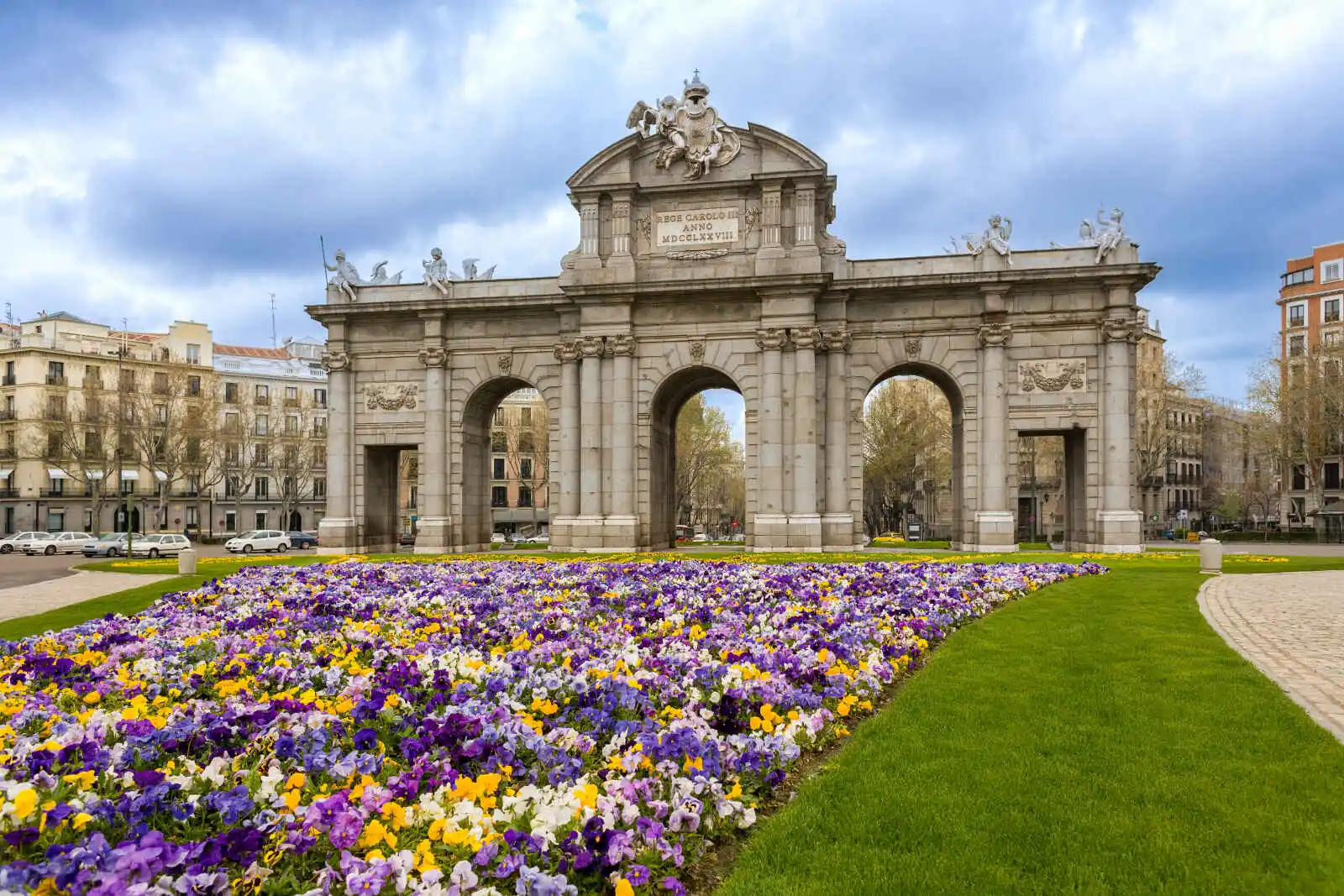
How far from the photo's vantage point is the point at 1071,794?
7.36m

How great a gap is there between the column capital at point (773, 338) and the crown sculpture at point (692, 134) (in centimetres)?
710

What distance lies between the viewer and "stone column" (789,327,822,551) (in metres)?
36.9

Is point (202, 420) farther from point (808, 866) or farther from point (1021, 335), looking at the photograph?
point (808, 866)

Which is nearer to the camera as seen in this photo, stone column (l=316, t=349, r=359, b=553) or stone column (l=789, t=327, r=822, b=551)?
stone column (l=789, t=327, r=822, b=551)

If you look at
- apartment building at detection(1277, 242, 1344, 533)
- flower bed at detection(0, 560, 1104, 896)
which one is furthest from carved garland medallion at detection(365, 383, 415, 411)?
apartment building at detection(1277, 242, 1344, 533)

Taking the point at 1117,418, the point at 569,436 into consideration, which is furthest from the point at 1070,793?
the point at 569,436

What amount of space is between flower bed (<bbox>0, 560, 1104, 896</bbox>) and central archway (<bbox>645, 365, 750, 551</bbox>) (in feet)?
77.3

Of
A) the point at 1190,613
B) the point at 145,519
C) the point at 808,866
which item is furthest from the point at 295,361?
the point at 808,866

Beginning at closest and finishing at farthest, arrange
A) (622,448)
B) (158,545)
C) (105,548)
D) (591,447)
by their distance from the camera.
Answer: (622,448) < (591,447) < (158,545) < (105,548)

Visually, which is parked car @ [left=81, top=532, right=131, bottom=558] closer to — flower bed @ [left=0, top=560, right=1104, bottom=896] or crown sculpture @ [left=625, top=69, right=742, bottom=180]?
crown sculpture @ [left=625, top=69, right=742, bottom=180]

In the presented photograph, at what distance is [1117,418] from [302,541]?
168 ft

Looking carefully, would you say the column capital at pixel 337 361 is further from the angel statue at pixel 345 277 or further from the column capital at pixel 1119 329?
the column capital at pixel 1119 329

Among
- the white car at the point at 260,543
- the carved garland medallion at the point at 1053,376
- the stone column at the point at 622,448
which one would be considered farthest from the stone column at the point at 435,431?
the carved garland medallion at the point at 1053,376

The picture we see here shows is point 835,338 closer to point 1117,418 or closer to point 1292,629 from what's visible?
point 1117,418
